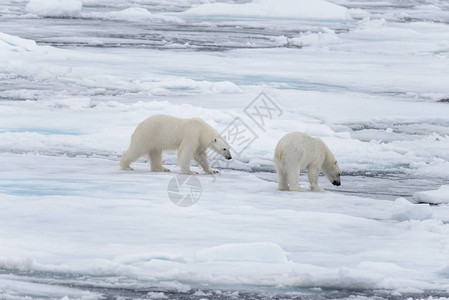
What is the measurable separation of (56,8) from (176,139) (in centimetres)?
1738

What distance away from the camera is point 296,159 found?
216 inches

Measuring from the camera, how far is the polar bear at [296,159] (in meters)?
5.43

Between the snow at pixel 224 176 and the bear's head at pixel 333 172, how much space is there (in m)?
0.07

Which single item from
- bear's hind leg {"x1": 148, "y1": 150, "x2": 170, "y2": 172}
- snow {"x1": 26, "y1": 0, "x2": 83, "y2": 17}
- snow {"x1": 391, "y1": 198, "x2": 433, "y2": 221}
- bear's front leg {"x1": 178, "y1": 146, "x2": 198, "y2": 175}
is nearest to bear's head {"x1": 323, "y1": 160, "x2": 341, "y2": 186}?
bear's front leg {"x1": 178, "y1": 146, "x2": 198, "y2": 175}

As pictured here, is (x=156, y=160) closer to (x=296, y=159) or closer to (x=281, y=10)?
(x=296, y=159)

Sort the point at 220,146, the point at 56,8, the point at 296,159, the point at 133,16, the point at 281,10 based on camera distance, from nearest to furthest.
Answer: the point at 296,159
the point at 220,146
the point at 56,8
the point at 133,16
the point at 281,10

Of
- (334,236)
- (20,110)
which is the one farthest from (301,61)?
(334,236)

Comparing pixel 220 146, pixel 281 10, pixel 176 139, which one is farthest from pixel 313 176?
pixel 281 10

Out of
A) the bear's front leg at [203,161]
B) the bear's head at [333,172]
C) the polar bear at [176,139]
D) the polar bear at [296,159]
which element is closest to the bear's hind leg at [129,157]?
the polar bear at [176,139]

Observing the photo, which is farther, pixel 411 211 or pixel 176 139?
pixel 176 139

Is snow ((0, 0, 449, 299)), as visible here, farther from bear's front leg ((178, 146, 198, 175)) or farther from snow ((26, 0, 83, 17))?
snow ((26, 0, 83, 17))

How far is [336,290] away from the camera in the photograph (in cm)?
337

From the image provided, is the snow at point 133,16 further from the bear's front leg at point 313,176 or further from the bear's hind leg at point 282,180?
the bear's hind leg at point 282,180

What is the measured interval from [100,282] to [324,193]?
8.21ft
